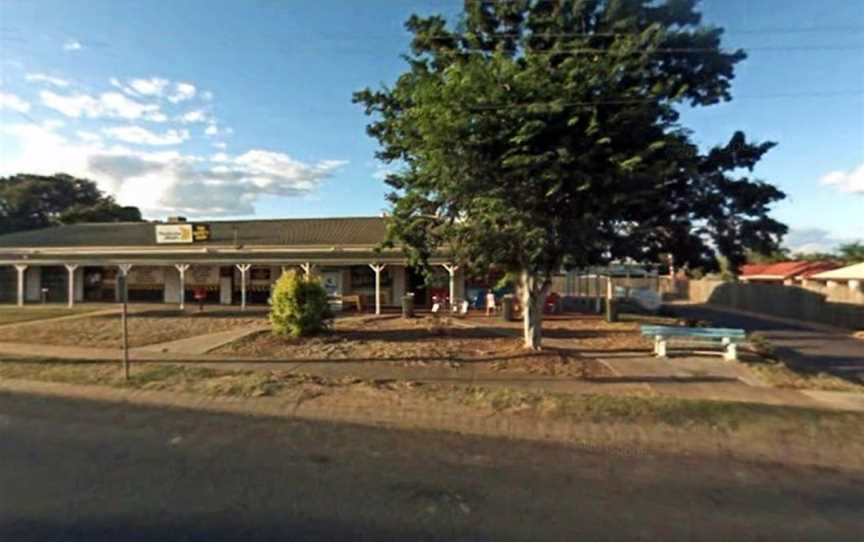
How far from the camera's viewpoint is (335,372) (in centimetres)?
992

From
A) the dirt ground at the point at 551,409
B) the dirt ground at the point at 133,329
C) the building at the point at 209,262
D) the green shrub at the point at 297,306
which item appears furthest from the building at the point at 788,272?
the dirt ground at the point at 133,329

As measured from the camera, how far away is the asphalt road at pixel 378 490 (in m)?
3.85

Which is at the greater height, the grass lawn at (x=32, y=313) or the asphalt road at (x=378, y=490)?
the grass lawn at (x=32, y=313)

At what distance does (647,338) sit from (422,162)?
846 centimetres

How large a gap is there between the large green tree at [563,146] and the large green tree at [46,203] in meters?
48.8

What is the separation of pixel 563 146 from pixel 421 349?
18.8 ft

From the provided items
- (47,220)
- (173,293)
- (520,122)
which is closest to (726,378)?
(520,122)

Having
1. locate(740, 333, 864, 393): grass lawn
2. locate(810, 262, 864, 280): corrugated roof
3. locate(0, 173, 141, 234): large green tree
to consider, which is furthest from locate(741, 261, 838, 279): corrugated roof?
locate(0, 173, 141, 234): large green tree

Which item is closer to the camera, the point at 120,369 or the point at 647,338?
the point at 120,369

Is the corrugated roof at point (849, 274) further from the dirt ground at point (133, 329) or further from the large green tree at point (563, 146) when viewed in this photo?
the dirt ground at point (133, 329)

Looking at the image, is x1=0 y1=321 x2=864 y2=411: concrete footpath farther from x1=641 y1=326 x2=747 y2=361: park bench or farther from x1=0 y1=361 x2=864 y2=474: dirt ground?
x1=0 y1=361 x2=864 y2=474: dirt ground

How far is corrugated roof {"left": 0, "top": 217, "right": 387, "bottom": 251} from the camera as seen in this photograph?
27500 mm

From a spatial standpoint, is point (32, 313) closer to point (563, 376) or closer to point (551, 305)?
point (551, 305)

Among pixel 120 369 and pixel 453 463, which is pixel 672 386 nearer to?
pixel 453 463
